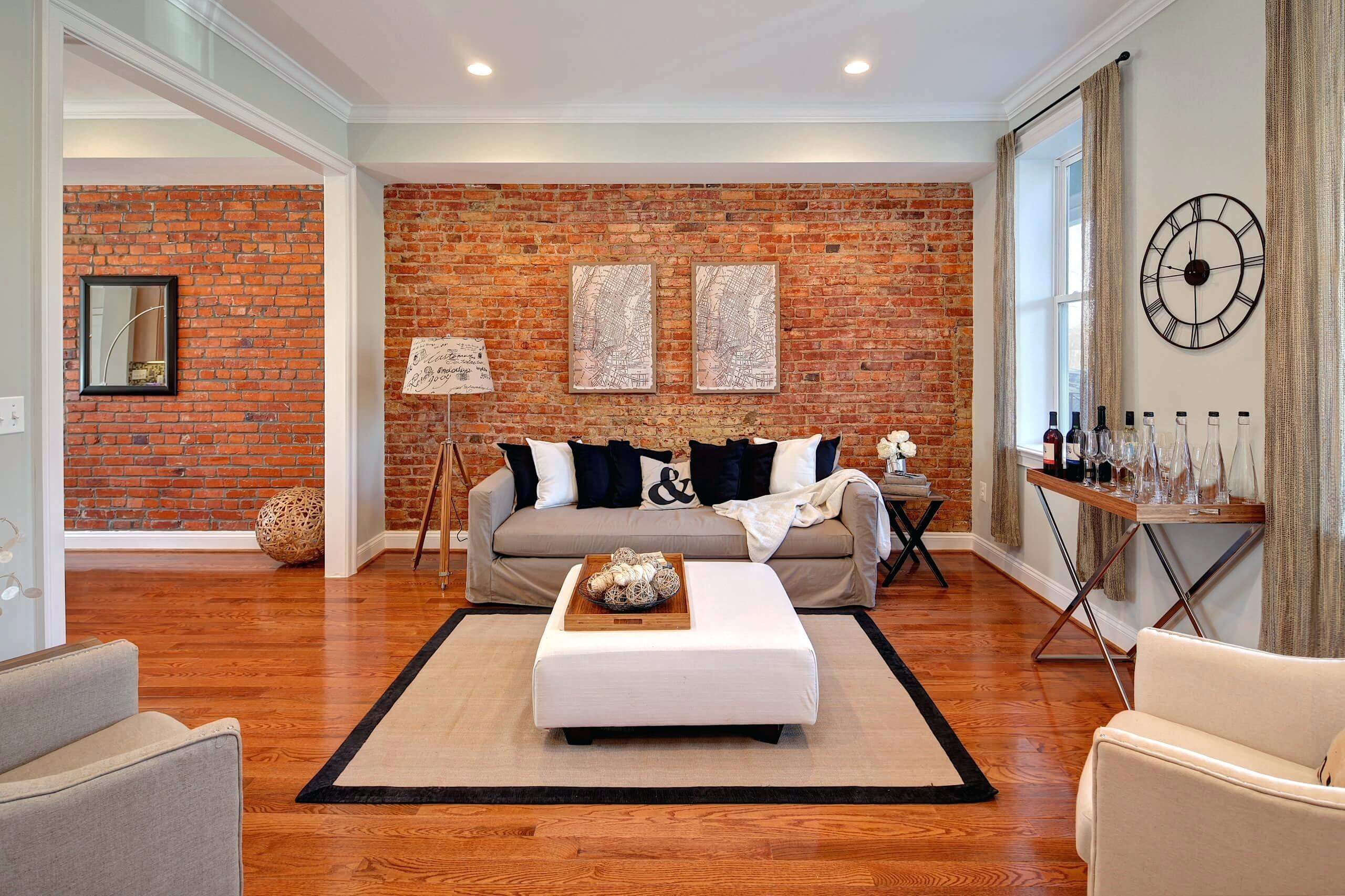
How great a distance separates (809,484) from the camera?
4715mm

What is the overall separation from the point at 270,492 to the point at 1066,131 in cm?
557

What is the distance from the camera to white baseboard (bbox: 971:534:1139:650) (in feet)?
11.9

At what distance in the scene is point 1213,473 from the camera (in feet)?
9.42

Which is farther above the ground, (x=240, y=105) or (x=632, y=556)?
(x=240, y=105)

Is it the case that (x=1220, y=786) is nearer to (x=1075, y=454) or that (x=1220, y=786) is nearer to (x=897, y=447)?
(x=1075, y=454)

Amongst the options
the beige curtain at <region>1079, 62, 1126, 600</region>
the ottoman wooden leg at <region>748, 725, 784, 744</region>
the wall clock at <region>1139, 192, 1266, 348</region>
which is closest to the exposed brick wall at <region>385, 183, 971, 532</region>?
the beige curtain at <region>1079, 62, 1126, 600</region>

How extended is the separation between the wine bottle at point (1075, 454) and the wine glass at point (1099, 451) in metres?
0.04

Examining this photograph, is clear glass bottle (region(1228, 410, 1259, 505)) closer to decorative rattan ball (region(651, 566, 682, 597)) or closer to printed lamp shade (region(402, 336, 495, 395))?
decorative rattan ball (region(651, 566, 682, 597))

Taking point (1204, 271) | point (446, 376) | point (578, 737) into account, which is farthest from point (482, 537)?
point (1204, 271)

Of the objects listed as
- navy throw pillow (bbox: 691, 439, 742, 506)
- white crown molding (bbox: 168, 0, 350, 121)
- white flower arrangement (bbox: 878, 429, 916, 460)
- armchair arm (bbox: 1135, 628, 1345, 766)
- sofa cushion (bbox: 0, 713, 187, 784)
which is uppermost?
white crown molding (bbox: 168, 0, 350, 121)

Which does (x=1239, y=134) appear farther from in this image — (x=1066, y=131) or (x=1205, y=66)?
(x=1066, y=131)

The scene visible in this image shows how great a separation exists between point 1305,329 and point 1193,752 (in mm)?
1684

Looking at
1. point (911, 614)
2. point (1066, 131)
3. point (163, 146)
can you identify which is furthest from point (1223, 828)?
point (163, 146)

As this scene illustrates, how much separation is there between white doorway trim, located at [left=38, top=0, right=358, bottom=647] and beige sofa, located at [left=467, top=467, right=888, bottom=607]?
1186mm
